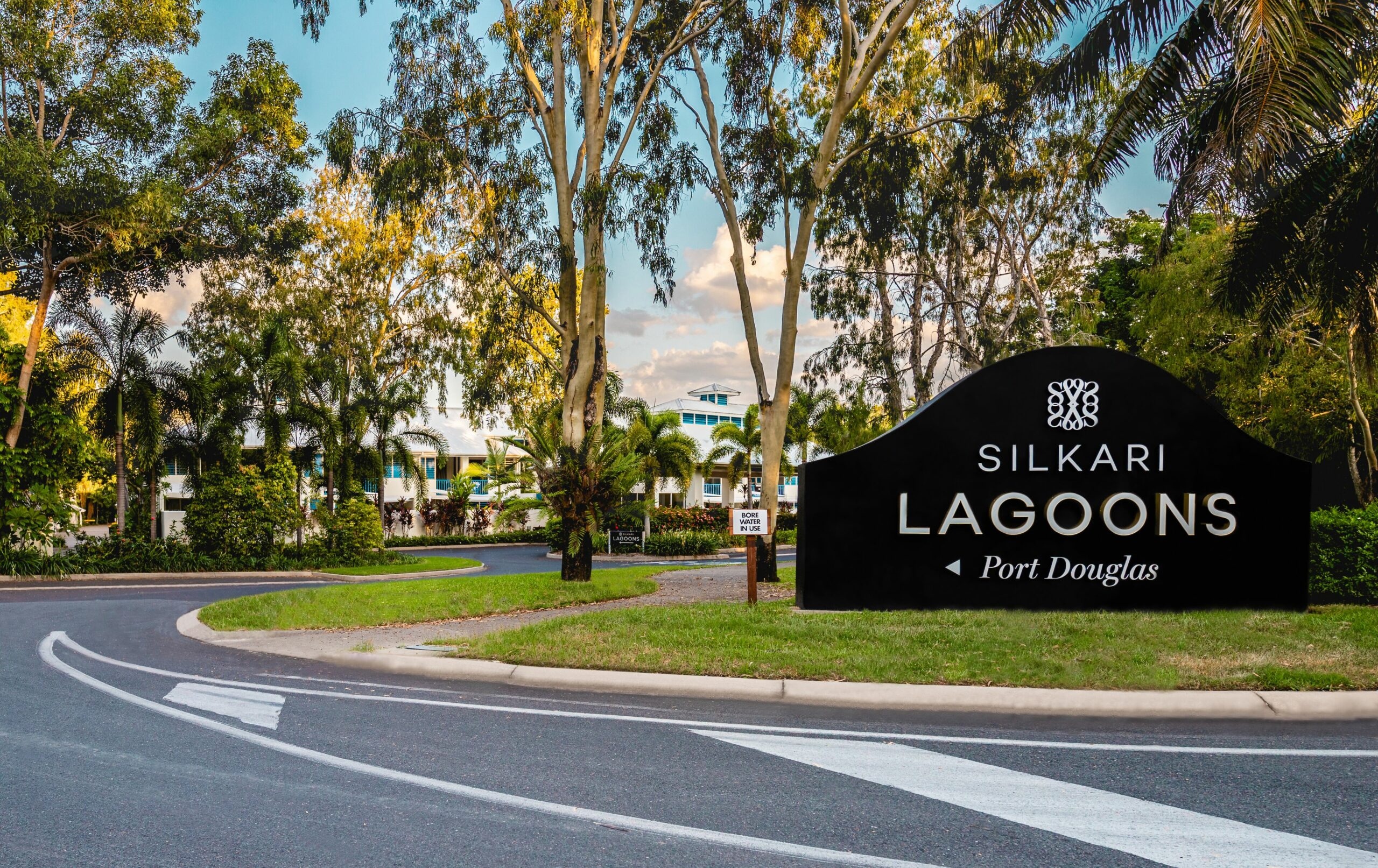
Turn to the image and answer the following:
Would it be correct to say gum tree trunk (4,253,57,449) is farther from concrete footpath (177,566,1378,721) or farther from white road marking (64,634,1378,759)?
white road marking (64,634,1378,759)

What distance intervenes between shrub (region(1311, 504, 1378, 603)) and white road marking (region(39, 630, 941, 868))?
14.0 m

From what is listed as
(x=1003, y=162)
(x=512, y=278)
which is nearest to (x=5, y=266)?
(x=512, y=278)

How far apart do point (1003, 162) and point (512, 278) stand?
1189 centimetres

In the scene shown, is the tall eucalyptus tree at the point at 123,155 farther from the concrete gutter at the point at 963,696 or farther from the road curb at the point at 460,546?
the concrete gutter at the point at 963,696

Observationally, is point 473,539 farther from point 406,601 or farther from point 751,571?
point 751,571

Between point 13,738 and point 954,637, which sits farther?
point 954,637

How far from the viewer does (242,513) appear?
26016 millimetres

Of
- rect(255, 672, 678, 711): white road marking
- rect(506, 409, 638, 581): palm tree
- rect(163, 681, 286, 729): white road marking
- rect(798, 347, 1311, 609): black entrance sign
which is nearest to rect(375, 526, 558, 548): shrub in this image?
rect(506, 409, 638, 581): palm tree

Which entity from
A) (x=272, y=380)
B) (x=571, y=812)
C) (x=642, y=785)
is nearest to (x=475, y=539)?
(x=272, y=380)

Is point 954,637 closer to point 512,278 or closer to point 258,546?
point 512,278

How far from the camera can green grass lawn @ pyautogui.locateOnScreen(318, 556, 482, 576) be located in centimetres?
2536

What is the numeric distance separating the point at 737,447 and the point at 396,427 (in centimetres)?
1616

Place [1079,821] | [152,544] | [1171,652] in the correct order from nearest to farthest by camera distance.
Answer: [1079,821], [1171,652], [152,544]

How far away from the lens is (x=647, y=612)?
1180cm
